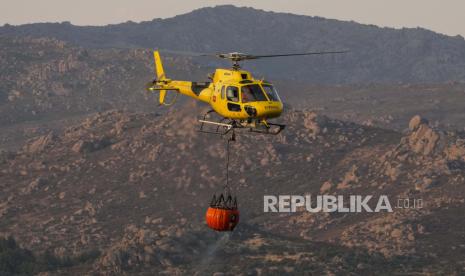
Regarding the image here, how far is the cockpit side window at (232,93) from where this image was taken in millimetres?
70750

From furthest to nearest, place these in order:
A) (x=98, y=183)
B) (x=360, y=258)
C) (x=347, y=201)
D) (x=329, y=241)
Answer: (x=98, y=183) → (x=347, y=201) → (x=329, y=241) → (x=360, y=258)

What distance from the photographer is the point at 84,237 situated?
506 feet

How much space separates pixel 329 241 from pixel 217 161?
1272 inches

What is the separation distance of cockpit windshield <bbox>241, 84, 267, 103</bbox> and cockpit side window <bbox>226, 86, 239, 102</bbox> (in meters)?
0.42

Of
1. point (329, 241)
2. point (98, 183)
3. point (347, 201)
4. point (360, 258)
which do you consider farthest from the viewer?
point (98, 183)

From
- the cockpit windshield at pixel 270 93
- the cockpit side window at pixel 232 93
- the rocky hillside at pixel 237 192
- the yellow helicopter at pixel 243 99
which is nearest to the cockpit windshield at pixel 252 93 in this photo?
the yellow helicopter at pixel 243 99

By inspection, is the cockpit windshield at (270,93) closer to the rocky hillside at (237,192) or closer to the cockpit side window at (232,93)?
the cockpit side window at (232,93)

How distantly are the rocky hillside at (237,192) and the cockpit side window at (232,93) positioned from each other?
55.0 metres

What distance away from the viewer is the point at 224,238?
134 m

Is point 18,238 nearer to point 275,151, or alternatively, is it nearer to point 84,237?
point 84,237

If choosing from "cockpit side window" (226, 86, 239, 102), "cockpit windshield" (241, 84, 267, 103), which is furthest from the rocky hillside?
"cockpit windshield" (241, 84, 267, 103)

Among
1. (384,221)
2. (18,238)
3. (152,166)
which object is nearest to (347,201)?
(384,221)

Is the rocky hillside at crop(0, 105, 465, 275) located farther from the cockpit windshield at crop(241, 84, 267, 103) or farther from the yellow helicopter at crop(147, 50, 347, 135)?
the cockpit windshield at crop(241, 84, 267, 103)

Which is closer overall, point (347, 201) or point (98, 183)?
point (347, 201)
